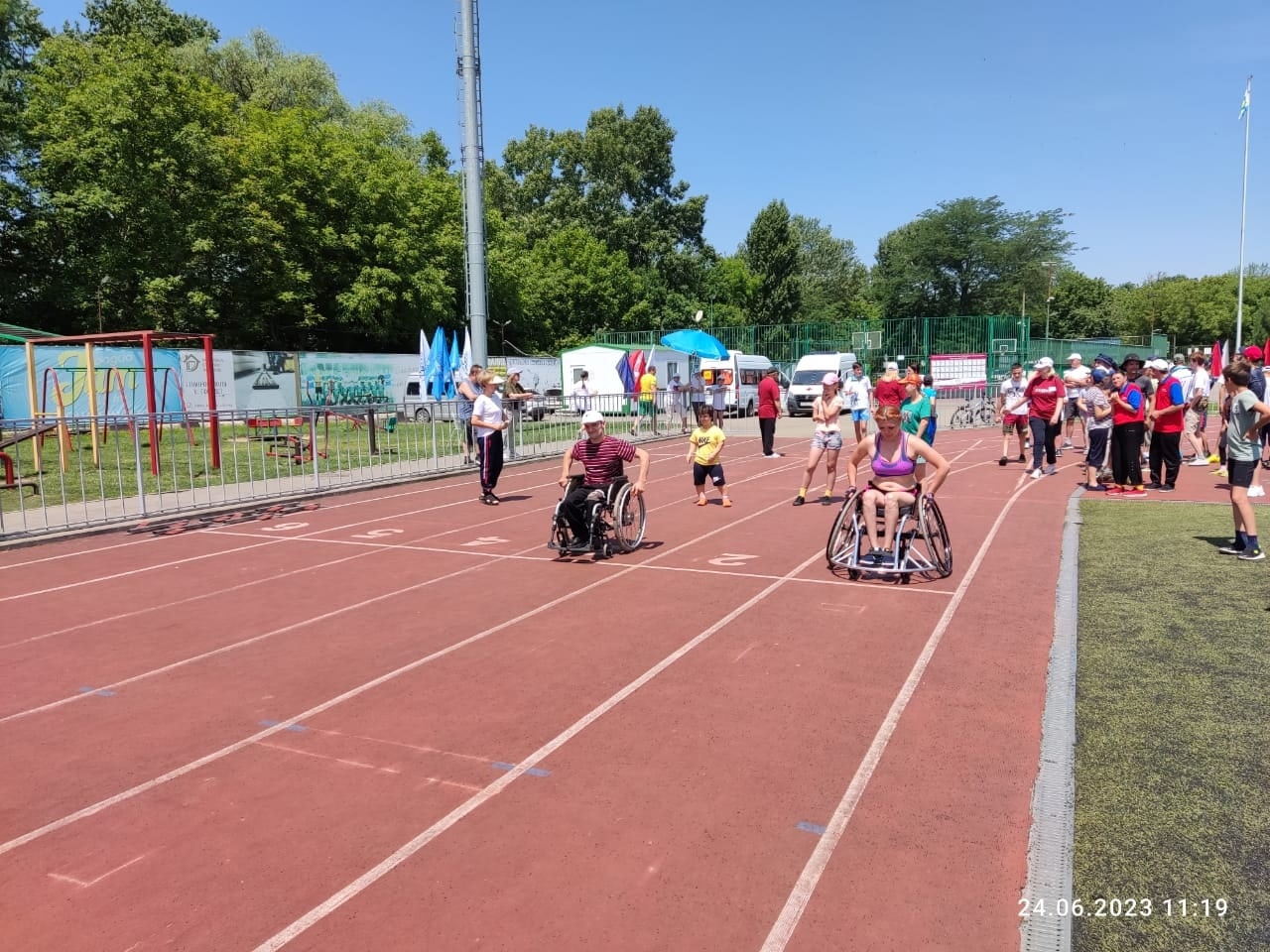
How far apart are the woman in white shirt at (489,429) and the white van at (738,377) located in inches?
727

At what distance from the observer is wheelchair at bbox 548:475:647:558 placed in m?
8.99

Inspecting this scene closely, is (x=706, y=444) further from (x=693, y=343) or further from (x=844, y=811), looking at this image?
(x=693, y=343)

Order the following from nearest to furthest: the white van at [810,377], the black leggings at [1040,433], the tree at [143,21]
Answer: the black leggings at [1040,433] → the white van at [810,377] → the tree at [143,21]

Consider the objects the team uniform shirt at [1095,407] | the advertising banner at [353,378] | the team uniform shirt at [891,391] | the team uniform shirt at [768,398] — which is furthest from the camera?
the advertising banner at [353,378]

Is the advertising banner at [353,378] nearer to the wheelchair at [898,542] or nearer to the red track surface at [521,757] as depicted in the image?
the red track surface at [521,757]

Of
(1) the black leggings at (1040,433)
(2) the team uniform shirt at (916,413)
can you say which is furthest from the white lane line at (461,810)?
(1) the black leggings at (1040,433)

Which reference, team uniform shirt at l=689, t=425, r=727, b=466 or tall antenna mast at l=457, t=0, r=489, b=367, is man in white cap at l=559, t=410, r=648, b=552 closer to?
team uniform shirt at l=689, t=425, r=727, b=466

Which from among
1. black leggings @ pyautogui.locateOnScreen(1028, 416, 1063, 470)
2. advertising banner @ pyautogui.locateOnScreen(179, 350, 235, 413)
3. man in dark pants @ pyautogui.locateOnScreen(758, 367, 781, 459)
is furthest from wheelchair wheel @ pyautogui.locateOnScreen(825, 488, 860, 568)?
advertising banner @ pyautogui.locateOnScreen(179, 350, 235, 413)

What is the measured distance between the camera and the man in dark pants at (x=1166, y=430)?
40.0 feet

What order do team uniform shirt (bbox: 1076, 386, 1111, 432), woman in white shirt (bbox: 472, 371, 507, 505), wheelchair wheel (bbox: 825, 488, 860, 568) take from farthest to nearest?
team uniform shirt (bbox: 1076, 386, 1111, 432)
woman in white shirt (bbox: 472, 371, 507, 505)
wheelchair wheel (bbox: 825, 488, 860, 568)

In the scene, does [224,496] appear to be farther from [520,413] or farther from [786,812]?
[786,812]

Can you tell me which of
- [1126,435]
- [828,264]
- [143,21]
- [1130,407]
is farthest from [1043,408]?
[828,264]

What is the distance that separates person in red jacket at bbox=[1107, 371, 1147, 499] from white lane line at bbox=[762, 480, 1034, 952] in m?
7.20

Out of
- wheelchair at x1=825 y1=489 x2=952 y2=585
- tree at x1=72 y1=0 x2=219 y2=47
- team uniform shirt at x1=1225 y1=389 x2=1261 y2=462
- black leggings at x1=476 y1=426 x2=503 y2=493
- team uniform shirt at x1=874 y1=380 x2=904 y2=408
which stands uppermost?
tree at x1=72 y1=0 x2=219 y2=47
